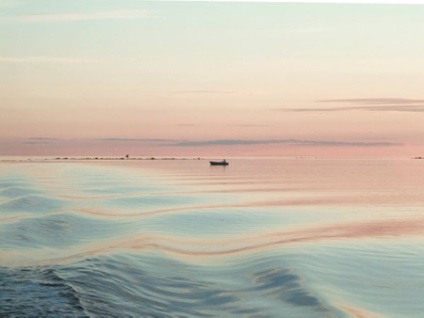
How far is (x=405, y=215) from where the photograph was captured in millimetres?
13242

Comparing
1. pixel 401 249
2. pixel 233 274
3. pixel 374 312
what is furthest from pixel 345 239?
pixel 374 312

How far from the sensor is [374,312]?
5430mm

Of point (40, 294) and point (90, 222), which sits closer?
point (40, 294)

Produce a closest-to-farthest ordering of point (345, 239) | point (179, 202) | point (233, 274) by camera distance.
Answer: point (233, 274), point (345, 239), point (179, 202)

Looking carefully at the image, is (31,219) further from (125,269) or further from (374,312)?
(374,312)

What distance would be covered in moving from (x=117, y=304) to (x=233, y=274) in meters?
1.95

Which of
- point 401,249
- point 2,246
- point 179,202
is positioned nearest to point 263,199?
point 179,202

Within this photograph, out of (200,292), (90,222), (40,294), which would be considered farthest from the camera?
(90,222)

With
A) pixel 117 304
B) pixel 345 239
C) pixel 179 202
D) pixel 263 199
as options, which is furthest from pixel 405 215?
pixel 117 304

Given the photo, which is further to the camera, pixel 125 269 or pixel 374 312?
pixel 125 269

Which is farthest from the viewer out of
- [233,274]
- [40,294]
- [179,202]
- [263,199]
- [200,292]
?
[263,199]

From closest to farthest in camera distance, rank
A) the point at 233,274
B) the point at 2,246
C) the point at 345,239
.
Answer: the point at 233,274
the point at 2,246
the point at 345,239

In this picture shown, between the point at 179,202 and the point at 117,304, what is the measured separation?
36.8ft

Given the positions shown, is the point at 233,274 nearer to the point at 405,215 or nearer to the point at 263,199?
the point at 405,215
